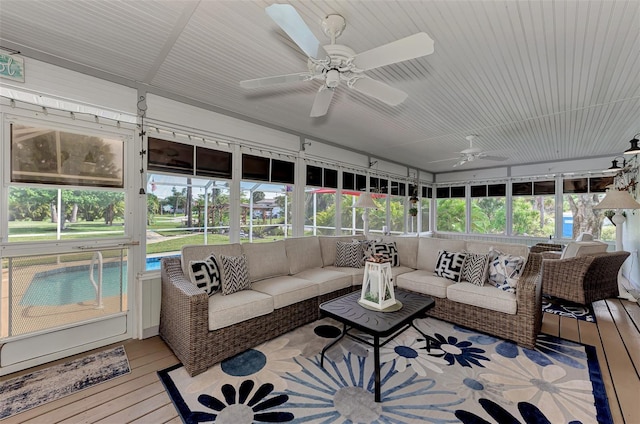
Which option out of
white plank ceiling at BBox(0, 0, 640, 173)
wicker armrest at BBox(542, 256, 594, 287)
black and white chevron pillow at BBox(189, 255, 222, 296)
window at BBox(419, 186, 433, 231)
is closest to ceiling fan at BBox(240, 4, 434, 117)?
white plank ceiling at BBox(0, 0, 640, 173)

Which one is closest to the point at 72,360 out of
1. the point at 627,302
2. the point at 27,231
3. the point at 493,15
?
the point at 27,231

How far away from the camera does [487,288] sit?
3111mm

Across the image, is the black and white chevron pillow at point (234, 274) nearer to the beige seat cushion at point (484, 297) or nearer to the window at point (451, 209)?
the beige seat cushion at point (484, 297)

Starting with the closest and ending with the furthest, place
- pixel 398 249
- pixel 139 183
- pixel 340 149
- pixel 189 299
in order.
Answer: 1. pixel 189 299
2. pixel 139 183
3. pixel 398 249
4. pixel 340 149

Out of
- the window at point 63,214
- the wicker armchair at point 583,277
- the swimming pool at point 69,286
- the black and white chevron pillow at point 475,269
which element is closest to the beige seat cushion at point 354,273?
the black and white chevron pillow at point 475,269

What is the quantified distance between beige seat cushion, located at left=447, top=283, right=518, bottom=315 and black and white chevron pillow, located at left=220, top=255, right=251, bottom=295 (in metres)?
2.45

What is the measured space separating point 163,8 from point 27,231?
2360mm

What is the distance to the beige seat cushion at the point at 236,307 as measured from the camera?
95.7 inches

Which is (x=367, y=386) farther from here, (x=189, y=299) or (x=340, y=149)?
(x=340, y=149)

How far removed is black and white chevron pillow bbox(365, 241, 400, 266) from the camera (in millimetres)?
4145

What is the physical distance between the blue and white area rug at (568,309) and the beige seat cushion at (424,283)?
1.74m

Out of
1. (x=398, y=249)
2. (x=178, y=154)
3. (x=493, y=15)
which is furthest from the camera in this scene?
(x=398, y=249)

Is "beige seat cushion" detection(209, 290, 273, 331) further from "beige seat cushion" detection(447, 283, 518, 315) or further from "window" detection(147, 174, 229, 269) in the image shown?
"beige seat cushion" detection(447, 283, 518, 315)

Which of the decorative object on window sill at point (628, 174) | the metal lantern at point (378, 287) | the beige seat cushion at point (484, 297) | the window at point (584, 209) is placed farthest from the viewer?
the window at point (584, 209)
